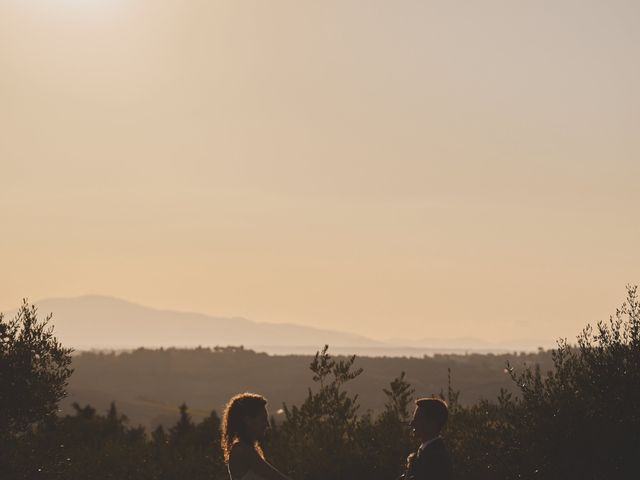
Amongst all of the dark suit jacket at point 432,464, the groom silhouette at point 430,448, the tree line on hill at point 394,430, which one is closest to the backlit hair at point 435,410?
the groom silhouette at point 430,448

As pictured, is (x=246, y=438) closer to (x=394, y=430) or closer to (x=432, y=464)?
(x=432, y=464)

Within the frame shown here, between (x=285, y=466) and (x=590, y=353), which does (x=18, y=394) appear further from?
(x=590, y=353)

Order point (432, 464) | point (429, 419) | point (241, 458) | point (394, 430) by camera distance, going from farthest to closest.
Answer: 1. point (394, 430)
2. point (429, 419)
3. point (432, 464)
4. point (241, 458)

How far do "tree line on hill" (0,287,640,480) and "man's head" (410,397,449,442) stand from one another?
620cm

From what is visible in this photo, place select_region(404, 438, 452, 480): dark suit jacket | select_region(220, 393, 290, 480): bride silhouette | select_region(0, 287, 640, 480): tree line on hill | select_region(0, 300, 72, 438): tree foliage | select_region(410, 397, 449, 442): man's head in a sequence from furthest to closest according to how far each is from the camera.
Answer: select_region(0, 300, 72, 438): tree foliage, select_region(0, 287, 640, 480): tree line on hill, select_region(410, 397, 449, 442): man's head, select_region(404, 438, 452, 480): dark suit jacket, select_region(220, 393, 290, 480): bride silhouette

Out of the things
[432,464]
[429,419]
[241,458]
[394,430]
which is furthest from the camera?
[394,430]

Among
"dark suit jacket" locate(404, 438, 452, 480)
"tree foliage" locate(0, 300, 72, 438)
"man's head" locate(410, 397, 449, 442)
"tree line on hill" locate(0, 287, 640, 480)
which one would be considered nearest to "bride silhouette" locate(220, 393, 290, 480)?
"dark suit jacket" locate(404, 438, 452, 480)

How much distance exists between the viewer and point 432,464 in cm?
901

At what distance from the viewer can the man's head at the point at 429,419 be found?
920 centimetres

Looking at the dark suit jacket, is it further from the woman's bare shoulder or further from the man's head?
the woman's bare shoulder

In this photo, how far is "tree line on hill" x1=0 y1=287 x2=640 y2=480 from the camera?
14812 millimetres

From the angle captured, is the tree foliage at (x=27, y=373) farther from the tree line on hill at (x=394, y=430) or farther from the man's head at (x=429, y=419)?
the man's head at (x=429, y=419)

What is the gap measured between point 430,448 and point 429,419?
12.2 inches

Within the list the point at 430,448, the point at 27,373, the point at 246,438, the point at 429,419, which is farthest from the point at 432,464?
the point at 27,373
